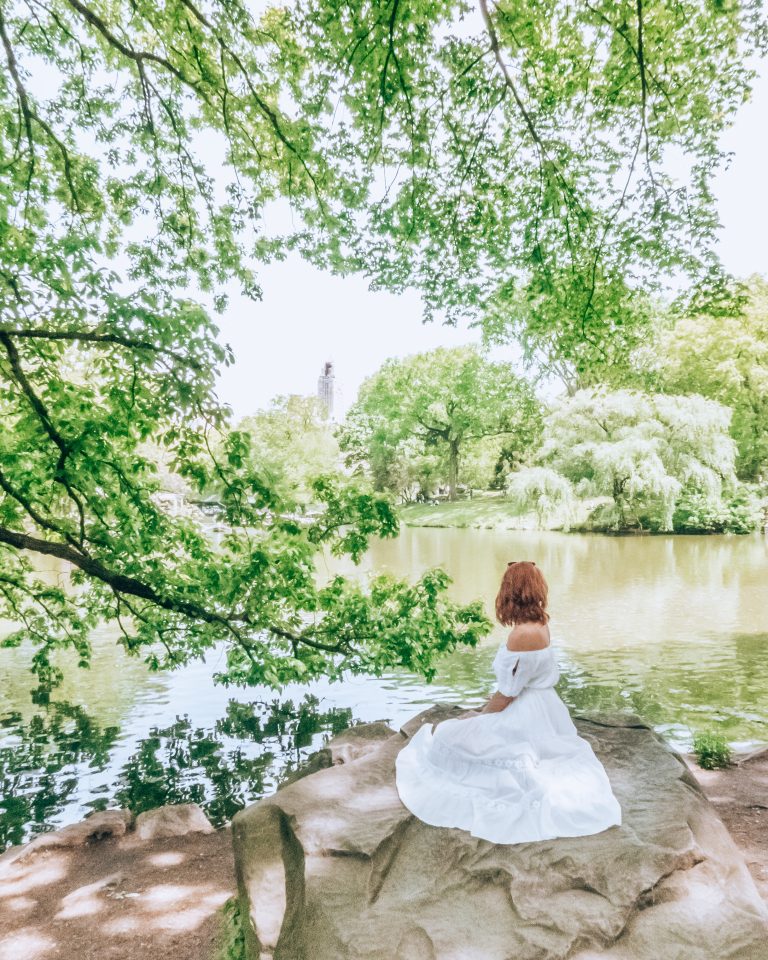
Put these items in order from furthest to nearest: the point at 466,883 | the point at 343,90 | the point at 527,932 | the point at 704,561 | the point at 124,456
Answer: the point at 704,561 < the point at 343,90 < the point at 124,456 < the point at 466,883 < the point at 527,932

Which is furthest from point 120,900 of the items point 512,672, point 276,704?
point 276,704

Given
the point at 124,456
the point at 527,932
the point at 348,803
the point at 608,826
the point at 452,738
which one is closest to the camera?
the point at 527,932

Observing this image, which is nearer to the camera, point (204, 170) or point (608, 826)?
point (608, 826)

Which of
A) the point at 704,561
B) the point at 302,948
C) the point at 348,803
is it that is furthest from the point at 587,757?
the point at 704,561

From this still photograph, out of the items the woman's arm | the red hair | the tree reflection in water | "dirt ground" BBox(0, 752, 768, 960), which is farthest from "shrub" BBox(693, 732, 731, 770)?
the tree reflection in water

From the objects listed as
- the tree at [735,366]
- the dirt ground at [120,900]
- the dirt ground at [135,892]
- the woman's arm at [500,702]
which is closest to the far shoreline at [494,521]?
the tree at [735,366]

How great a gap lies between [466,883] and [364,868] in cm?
49

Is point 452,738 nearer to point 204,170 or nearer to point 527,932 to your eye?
point 527,932

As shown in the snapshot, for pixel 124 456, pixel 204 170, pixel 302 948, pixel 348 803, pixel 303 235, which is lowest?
pixel 302 948

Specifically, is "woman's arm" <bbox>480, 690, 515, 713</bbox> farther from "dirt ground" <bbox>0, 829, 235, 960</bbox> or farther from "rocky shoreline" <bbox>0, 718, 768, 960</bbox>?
"dirt ground" <bbox>0, 829, 235, 960</bbox>

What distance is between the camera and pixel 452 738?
13.5ft

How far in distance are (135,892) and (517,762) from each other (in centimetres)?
274

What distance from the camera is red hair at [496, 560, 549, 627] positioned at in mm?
3998

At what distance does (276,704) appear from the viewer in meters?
9.43
